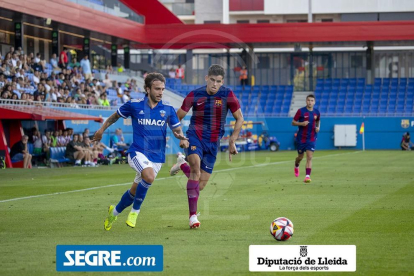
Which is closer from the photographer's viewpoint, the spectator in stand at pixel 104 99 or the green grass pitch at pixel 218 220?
the green grass pitch at pixel 218 220

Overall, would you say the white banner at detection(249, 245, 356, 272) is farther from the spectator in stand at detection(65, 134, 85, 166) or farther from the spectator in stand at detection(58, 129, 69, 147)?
the spectator in stand at detection(58, 129, 69, 147)

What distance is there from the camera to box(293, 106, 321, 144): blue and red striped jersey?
70.6ft

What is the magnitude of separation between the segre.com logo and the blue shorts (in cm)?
316

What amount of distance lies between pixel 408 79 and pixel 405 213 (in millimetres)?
46953

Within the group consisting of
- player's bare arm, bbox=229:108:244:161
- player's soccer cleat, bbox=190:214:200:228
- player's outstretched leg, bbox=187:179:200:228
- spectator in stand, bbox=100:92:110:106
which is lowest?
player's soccer cleat, bbox=190:214:200:228

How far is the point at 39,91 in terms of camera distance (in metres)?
32.7

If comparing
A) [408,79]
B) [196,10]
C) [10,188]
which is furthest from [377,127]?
[10,188]

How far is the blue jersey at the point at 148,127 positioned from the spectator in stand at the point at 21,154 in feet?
61.6

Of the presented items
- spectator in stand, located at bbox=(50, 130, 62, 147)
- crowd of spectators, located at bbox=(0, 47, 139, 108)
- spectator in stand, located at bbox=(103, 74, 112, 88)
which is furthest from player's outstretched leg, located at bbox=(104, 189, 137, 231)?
spectator in stand, located at bbox=(103, 74, 112, 88)

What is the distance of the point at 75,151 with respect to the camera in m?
30.8

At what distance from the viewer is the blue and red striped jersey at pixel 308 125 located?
2153cm

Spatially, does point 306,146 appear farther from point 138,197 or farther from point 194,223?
point 138,197

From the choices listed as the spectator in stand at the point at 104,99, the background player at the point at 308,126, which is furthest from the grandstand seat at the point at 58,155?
the background player at the point at 308,126

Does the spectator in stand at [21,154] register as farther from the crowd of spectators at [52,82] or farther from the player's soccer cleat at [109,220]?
the player's soccer cleat at [109,220]
